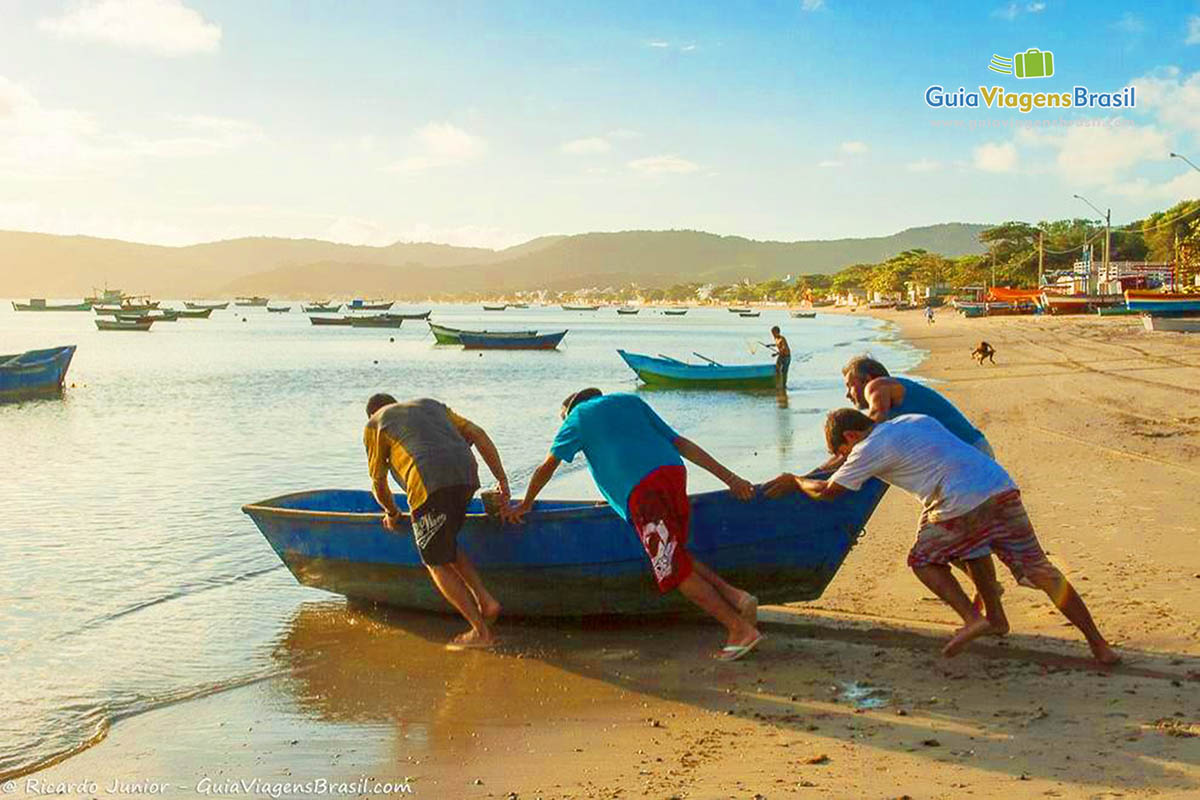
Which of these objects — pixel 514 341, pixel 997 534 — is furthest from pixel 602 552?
pixel 514 341

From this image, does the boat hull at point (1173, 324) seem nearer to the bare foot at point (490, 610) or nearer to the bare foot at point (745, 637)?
the bare foot at point (745, 637)

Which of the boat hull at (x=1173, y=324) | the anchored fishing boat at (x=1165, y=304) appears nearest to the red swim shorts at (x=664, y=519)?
the boat hull at (x=1173, y=324)

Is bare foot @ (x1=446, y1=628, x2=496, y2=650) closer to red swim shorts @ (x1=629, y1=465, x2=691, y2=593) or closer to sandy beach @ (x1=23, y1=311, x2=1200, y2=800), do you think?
sandy beach @ (x1=23, y1=311, x2=1200, y2=800)

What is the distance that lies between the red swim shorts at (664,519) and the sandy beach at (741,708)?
65 cm

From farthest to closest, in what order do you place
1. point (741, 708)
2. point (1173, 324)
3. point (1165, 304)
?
1. point (1165, 304)
2. point (1173, 324)
3. point (741, 708)

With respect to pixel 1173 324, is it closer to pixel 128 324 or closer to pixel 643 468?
pixel 643 468

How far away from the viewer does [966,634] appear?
6160 mm

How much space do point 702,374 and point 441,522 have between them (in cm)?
2311

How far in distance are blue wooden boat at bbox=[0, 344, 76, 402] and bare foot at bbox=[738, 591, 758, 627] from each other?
96.0ft

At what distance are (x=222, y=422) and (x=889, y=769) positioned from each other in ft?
74.0

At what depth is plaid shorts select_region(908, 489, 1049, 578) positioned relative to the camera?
591cm

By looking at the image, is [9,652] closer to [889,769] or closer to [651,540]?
[651,540]

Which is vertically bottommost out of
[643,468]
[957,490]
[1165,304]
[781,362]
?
[781,362]

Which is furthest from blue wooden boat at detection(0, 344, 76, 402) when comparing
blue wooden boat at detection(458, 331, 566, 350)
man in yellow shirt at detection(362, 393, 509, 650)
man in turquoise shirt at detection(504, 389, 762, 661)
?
man in turquoise shirt at detection(504, 389, 762, 661)
